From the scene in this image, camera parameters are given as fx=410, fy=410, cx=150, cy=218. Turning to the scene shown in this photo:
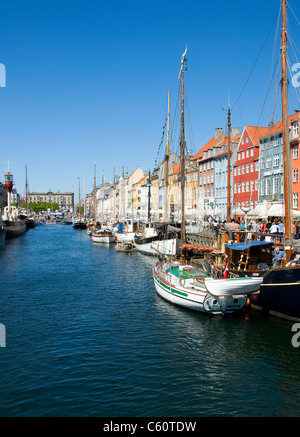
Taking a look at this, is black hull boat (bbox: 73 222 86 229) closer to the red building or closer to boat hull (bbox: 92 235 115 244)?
boat hull (bbox: 92 235 115 244)

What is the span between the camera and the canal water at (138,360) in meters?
13.0

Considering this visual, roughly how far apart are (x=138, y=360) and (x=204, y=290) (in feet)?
24.5

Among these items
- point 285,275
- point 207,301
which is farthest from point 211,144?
point 285,275

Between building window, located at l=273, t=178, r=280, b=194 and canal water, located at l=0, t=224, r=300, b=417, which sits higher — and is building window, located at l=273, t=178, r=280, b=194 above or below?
above

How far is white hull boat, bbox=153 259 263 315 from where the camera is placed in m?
20.7

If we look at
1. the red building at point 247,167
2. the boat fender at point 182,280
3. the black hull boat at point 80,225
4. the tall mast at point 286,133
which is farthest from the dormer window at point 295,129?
the black hull boat at point 80,225

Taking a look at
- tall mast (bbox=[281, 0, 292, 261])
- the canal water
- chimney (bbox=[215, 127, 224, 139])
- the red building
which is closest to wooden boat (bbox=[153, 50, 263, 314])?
the canal water

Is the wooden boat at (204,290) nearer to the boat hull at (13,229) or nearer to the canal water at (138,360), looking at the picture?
the canal water at (138,360)

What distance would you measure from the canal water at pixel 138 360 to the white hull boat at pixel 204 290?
60 centimetres

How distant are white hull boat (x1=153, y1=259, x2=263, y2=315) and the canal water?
0.60 meters

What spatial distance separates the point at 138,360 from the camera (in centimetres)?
1653

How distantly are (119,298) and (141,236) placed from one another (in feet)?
114

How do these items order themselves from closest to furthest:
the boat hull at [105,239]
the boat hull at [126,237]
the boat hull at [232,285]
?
the boat hull at [232,285]
the boat hull at [126,237]
the boat hull at [105,239]
